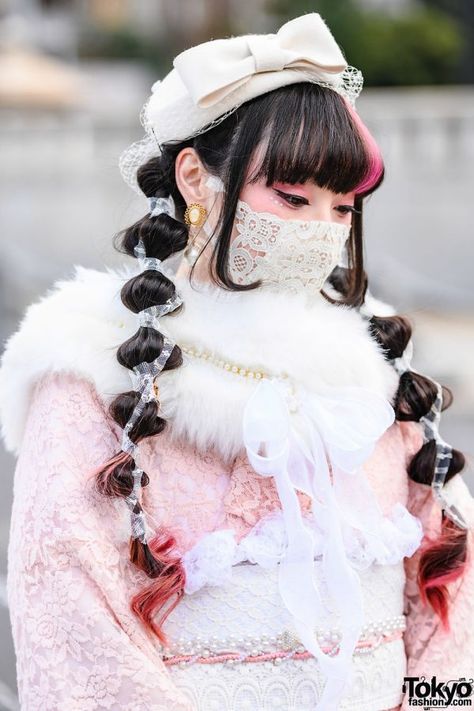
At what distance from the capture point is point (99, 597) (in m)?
1.78

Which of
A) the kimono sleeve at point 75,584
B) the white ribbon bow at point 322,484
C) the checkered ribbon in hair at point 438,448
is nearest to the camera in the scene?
the kimono sleeve at point 75,584

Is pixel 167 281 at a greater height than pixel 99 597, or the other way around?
pixel 167 281

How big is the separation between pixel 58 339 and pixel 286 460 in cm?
A: 45

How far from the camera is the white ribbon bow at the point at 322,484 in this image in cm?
186

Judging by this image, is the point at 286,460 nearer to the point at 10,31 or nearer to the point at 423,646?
the point at 423,646

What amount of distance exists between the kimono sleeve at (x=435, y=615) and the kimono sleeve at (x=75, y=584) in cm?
51

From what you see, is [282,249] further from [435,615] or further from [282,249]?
[435,615]

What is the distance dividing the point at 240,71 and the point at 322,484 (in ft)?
2.38

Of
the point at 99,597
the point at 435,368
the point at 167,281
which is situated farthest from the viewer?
the point at 435,368

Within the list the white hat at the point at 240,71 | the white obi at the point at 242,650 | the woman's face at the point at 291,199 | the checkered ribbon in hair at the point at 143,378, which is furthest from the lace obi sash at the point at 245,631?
the white hat at the point at 240,71

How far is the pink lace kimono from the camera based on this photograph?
5.76ft

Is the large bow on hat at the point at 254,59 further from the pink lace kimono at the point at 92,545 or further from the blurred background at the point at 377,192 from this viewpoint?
the blurred background at the point at 377,192

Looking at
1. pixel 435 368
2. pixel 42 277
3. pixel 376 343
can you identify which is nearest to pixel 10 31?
pixel 42 277

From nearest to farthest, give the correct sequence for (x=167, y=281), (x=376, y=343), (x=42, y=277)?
(x=167, y=281) → (x=376, y=343) → (x=42, y=277)
